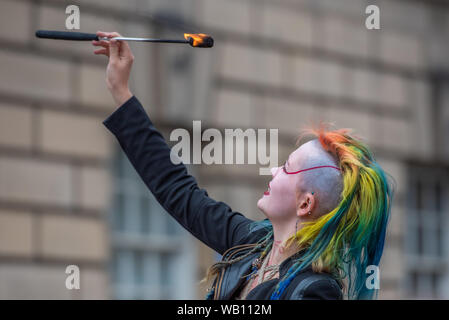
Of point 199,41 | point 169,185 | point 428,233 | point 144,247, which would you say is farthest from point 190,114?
point 199,41

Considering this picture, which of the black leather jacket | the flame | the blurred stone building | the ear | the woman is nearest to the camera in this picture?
the woman

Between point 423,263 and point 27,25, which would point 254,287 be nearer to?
point 27,25

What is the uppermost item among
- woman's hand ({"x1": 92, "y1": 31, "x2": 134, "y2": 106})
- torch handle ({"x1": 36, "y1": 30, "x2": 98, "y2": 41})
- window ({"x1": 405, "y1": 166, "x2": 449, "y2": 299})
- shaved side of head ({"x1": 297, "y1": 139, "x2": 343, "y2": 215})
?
torch handle ({"x1": 36, "y1": 30, "x2": 98, "y2": 41})

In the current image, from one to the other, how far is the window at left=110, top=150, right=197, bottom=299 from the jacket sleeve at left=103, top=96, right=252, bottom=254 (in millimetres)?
5699

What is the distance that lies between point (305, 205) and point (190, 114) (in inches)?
250

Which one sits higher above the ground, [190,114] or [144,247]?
[190,114]

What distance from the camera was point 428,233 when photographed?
1158cm

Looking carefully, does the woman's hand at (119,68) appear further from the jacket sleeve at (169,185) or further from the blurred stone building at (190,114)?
the blurred stone building at (190,114)

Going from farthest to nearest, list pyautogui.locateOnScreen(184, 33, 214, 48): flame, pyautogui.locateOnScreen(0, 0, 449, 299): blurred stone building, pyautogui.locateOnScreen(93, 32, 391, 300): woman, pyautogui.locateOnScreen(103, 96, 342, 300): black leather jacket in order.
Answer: pyautogui.locateOnScreen(0, 0, 449, 299): blurred stone building
pyautogui.locateOnScreen(103, 96, 342, 300): black leather jacket
pyautogui.locateOnScreen(184, 33, 214, 48): flame
pyautogui.locateOnScreen(93, 32, 391, 300): woman

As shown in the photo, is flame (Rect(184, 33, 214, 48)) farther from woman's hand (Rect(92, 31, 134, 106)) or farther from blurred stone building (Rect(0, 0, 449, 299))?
blurred stone building (Rect(0, 0, 449, 299))

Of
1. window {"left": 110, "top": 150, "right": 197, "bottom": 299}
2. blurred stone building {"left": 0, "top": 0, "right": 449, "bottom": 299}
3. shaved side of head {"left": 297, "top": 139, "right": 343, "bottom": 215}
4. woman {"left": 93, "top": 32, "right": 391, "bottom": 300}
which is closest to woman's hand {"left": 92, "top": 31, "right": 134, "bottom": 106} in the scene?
woman {"left": 93, "top": 32, "right": 391, "bottom": 300}

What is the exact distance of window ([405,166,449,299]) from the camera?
1140 cm

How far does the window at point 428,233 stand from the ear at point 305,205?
28.1ft

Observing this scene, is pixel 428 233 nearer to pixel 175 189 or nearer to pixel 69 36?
pixel 175 189
